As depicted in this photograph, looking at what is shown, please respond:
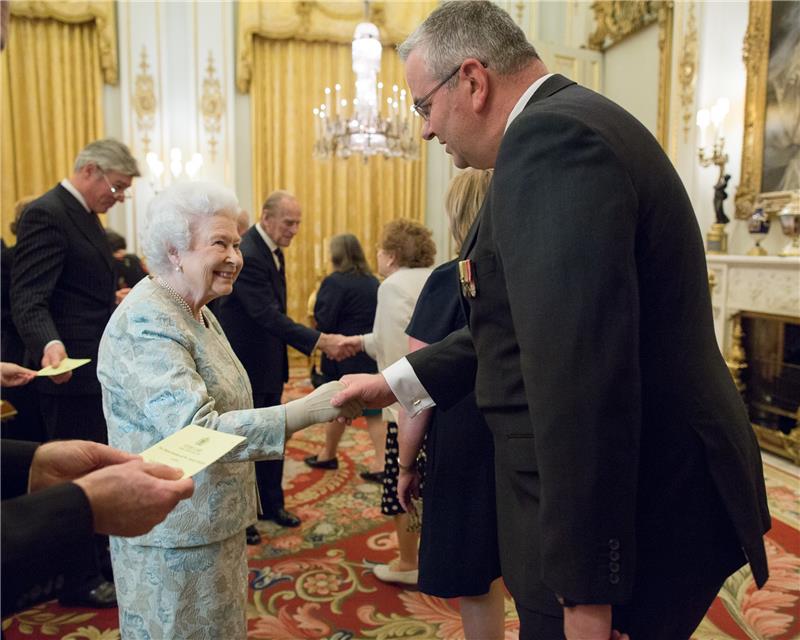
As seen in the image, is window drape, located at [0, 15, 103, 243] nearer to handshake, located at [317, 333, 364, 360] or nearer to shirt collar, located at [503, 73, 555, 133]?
handshake, located at [317, 333, 364, 360]

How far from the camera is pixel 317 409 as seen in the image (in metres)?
1.59

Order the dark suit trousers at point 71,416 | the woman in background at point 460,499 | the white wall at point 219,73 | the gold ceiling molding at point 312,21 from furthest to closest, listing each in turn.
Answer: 1. the gold ceiling molding at point 312,21
2. the white wall at point 219,73
3. the dark suit trousers at point 71,416
4. the woman in background at point 460,499

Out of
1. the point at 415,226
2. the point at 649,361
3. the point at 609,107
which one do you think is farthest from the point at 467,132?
the point at 415,226

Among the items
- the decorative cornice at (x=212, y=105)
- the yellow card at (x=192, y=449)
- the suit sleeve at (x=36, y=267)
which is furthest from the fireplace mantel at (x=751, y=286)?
the decorative cornice at (x=212, y=105)

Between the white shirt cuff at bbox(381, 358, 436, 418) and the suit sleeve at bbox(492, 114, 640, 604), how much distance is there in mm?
735

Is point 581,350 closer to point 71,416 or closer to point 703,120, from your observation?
point 71,416

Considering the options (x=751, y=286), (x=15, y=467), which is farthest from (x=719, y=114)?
(x=15, y=467)

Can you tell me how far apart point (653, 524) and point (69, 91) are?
28.4 ft

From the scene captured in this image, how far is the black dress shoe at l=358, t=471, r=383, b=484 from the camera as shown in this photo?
4.25 meters

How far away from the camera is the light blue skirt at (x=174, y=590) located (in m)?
1.58

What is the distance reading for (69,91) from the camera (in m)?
7.89

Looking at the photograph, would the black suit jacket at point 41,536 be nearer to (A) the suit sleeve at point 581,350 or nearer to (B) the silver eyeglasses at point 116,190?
(A) the suit sleeve at point 581,350

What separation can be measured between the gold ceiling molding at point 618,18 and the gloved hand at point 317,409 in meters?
6.49

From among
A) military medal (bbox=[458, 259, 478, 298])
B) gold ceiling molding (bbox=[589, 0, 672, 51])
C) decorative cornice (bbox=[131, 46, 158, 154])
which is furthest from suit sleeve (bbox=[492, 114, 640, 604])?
decorative cornice (bbox=[131, 46, 158, 154])
